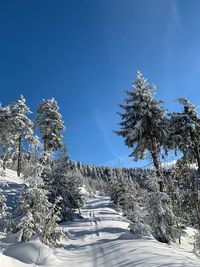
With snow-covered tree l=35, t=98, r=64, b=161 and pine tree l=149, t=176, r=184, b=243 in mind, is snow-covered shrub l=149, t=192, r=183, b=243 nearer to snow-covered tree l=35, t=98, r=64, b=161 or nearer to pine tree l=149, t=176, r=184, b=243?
pine tree l=149, t=176, r=184, b=243

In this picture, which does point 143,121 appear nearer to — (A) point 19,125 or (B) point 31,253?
(B) point 31,253

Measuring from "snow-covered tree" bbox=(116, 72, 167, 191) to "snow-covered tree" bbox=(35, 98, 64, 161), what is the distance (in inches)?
630

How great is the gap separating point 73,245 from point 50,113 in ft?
81.0

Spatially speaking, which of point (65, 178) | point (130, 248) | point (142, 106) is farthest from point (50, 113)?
→ point (130, 248)

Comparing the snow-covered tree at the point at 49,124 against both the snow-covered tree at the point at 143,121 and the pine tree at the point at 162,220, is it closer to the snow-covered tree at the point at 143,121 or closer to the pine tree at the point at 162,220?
the snow-covered tree at the point at 143,121

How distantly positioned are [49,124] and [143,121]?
729 inches

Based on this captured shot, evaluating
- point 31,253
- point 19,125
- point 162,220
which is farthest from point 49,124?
point 31,253

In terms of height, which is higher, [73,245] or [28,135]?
[28,135]

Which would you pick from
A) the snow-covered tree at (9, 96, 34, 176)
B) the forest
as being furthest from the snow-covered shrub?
the snow-covered tree at (9, 96, 34, 176)

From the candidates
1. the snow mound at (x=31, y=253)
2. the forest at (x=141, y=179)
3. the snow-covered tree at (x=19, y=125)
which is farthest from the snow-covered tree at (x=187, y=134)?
the snow-covered tree at (x=19, y=125)

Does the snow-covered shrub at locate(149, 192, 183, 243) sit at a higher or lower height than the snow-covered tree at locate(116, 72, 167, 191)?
lower

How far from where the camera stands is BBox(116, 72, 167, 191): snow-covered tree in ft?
69.9

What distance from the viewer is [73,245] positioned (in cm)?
1491

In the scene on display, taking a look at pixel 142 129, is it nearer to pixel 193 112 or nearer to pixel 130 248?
pixel 193 112
